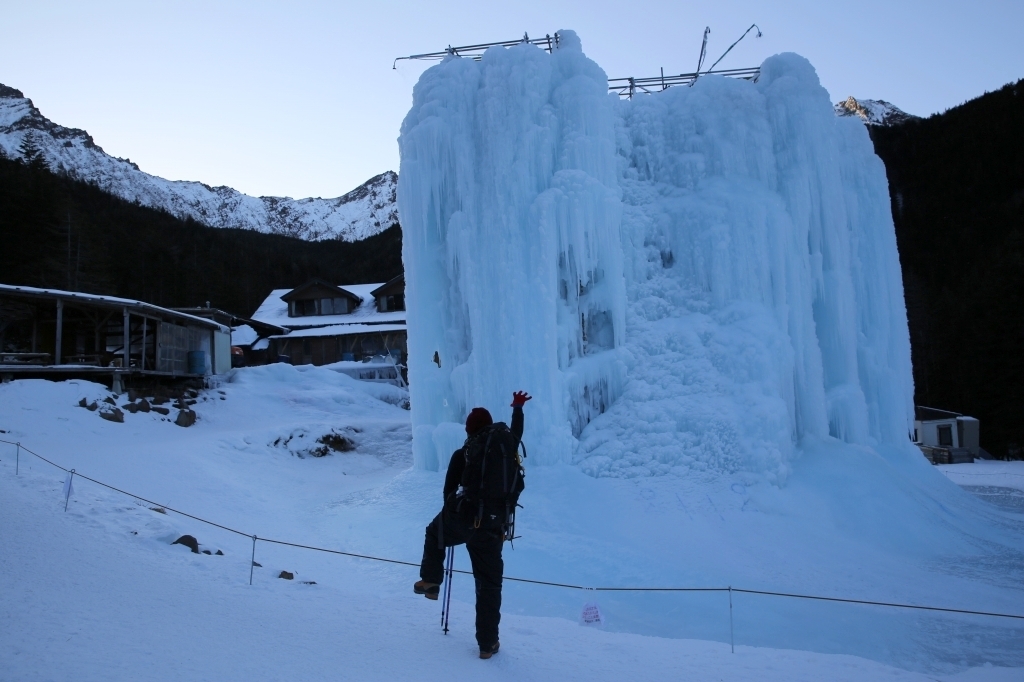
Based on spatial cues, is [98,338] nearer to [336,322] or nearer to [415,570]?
[415,570]

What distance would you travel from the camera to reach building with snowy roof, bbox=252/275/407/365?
36844 millimetres

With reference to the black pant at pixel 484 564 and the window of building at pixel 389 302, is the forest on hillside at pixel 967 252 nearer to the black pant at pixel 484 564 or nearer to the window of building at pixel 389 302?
the window of building at pixel 389 302

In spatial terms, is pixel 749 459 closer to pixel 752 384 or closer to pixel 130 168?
pixel 752 384

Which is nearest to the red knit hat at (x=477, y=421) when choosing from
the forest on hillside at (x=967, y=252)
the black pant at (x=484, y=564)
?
the black pant at (x=484, y=564)

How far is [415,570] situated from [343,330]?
29580 millimetres

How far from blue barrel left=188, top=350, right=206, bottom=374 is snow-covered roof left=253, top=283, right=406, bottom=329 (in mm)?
14480

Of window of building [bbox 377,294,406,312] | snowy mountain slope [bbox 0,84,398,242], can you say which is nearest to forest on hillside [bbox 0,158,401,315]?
window of building [bbox 377,294,406,312]

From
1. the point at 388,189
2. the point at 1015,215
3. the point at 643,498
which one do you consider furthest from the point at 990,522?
the point at 388,189

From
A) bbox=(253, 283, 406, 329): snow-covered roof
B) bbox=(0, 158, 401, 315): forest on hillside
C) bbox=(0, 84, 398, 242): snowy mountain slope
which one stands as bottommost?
bbox=(253, 283, 406, 329): snow-covered roof

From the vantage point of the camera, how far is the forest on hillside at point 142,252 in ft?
106

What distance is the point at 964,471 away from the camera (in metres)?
22.7

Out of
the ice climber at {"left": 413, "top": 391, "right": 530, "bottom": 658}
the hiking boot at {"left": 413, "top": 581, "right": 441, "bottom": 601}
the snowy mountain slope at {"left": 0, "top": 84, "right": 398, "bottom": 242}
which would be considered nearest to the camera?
the ice climber at {"left": 413, "top": 391, "right": 530, "bottom": 658}

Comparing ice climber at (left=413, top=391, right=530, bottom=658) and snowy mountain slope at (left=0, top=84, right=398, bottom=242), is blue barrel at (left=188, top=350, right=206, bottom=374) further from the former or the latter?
snowy mountain slope at (left=0, top=84, right=398, bottom=242)

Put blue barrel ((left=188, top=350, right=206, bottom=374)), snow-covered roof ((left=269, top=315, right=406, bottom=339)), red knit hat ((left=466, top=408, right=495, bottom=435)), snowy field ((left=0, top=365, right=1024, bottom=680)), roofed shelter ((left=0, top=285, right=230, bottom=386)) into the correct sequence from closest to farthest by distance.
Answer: snowy field ((left=0, top=365, right=1024, bottom=680)) → red knit hat ((left=466, top=408, right=495, bottom=435)) → roofed shelter ((left=0, top=285, right=230, bottom=386)) → blue barrel ((left=188, top=350, right=206, bottom=374)) → snow-covered roof ((left=269, top=315, right=406, bottom=339))
